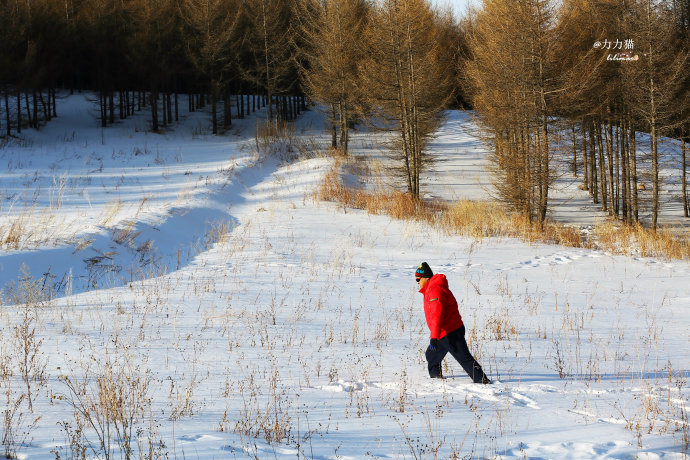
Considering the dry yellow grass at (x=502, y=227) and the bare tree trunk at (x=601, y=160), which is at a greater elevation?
the bare tree trunk at (x=601, y=160)

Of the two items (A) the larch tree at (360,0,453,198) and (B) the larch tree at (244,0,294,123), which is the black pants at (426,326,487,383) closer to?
(A) the larch tree at (360,0,453,198)

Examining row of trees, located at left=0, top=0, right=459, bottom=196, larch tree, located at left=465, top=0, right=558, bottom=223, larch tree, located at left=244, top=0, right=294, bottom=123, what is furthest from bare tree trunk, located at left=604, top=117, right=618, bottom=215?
larch tree, located at left=244, top=0, right=294, bottom=123

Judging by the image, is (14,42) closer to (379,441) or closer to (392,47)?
(392,47)

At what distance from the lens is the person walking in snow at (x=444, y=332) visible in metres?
5.38

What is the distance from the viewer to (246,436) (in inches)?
150

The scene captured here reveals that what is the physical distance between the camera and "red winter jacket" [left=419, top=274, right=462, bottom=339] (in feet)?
17.7

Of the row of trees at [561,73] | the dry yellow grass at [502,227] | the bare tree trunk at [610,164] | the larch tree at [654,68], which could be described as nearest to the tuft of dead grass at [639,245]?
the dry yellow grass at [502,227]

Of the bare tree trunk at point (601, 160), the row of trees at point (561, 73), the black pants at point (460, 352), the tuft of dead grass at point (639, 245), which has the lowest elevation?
the tuft of dead grass at point (639, 245)

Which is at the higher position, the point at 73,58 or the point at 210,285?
the point at 73,58

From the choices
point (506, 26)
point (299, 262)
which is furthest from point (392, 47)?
point (299, 262)

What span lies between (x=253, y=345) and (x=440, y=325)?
229 centimetres

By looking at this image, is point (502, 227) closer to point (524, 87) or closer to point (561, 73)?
point (524, 87)

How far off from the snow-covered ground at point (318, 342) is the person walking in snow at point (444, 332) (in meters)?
0.22

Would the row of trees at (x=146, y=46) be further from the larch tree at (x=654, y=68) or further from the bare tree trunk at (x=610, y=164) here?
the larch tree at (x=654, y=68)
